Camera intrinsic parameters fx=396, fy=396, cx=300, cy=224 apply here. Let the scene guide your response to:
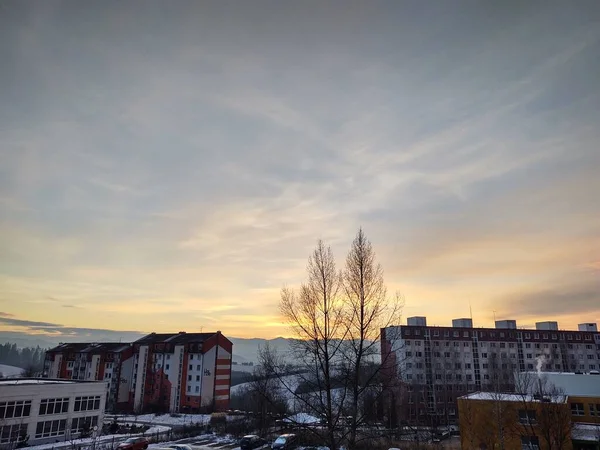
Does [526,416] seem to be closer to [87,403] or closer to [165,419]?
[87,403]

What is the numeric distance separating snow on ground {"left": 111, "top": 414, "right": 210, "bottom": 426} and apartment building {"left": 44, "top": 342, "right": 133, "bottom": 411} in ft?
37.4

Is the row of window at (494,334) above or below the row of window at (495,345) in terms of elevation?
above

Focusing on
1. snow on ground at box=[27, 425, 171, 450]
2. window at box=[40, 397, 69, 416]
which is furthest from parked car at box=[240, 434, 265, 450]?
window at box=[40, 397, 69, 416]

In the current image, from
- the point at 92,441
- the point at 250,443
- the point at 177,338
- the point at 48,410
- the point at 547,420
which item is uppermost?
the point at 177,338

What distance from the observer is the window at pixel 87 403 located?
4072 centimetres

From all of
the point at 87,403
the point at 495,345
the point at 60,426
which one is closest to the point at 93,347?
the point at 87,403

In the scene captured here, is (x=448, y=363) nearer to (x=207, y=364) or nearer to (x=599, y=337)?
(x=599, y=337)

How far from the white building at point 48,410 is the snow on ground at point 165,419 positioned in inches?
492

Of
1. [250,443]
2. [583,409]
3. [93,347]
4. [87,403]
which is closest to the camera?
[250,443]

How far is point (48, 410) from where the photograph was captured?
37.9 metres

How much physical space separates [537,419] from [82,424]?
4261 centimetres

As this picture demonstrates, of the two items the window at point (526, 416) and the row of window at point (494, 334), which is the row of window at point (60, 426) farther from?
the row of window at point (494, 334)

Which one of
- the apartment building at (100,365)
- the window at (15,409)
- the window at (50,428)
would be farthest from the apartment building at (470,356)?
the apartment building at (100,365)

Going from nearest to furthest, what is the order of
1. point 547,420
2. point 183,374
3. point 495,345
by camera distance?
point 547,420 < point 183,374 < point 495,345
